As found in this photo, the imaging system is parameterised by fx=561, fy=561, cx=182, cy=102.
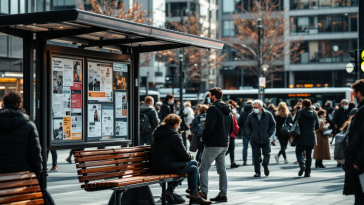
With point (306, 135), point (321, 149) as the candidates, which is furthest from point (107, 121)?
point (321, 149)

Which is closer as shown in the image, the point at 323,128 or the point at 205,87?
the point at 323,128

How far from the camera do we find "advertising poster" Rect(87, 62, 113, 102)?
8.81m

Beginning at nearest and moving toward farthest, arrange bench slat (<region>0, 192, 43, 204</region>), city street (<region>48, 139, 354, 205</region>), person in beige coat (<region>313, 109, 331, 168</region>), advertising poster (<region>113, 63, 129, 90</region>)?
bench slat (<region>0, 192, 43, 204</region>)
advertising poster (<region>113, 63, 129, 90</region>)
city street (<region>48, 139, 354, 205</region>)
person in beige coat (<region>313, 109, 331, 168</region>)

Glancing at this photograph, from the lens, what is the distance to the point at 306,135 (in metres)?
13.1

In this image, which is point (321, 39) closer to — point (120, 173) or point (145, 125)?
point (145, 125)

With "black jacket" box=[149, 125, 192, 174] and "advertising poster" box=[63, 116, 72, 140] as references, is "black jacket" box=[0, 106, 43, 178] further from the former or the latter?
"black jacket" box=[149, 125, 192, 174]

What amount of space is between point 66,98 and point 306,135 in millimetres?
6634

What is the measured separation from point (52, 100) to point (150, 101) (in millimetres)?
6556

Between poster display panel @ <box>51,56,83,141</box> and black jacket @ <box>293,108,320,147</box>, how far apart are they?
6224 mm

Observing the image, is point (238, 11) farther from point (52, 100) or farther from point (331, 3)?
point (52, 100)

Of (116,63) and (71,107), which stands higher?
(116,63)

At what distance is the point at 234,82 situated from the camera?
231ft

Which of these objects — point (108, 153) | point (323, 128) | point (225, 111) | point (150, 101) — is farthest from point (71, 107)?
point (323, 128)

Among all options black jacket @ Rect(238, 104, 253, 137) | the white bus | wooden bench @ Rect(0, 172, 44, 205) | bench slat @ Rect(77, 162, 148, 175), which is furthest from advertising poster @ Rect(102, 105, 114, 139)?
the white bus
